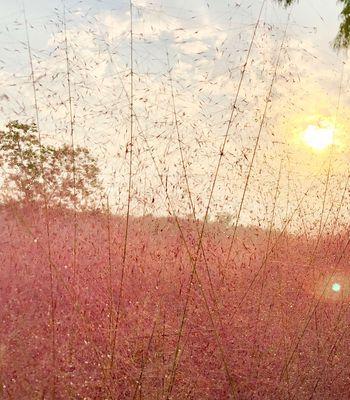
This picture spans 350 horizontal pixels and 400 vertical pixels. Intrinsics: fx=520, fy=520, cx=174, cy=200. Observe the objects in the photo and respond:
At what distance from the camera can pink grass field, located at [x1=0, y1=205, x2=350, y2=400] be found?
7.07 feet

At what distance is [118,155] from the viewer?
3.14 m

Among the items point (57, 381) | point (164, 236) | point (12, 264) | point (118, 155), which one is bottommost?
point (57, 381)

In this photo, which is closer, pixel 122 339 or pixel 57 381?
pixel 57 381

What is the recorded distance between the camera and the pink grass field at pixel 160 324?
216cm

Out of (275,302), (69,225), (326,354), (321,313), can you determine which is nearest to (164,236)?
(69,225)

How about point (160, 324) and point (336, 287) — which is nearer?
point (160, 324)

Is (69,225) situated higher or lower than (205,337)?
higher

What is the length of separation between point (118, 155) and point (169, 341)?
3.88ft

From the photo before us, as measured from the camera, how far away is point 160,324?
2.61 meters

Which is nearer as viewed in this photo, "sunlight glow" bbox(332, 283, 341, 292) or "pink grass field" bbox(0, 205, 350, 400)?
"pink grass field" bbox(0, 205, 350, 400)

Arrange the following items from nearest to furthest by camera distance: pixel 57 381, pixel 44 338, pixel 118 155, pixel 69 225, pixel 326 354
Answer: pixel 57 381 → pixel 44 338 → pixel 326 354 → pixel 118 155 → pixel 69 225

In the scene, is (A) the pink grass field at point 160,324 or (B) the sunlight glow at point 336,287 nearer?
(A) the pink grass field at point 160,324

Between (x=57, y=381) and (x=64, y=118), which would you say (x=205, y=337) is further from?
(x=64, y=118)

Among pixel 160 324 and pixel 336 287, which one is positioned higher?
pixel 336 287
